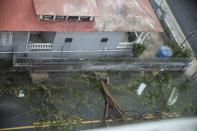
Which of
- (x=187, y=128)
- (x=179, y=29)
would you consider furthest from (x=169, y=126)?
(x=179, y=29)

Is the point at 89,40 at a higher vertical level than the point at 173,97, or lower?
higher

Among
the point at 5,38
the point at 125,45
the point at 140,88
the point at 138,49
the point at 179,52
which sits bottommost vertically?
the point at 140,88

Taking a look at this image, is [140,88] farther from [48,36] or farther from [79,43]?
[48,36]

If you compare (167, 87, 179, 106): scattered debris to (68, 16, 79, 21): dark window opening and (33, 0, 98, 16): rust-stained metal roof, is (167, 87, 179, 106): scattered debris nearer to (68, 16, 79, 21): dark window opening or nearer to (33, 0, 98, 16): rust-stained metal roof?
(33, 0, 98, 16): rust-stained metal roof

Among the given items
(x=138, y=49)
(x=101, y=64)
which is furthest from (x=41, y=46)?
(x=138, y=49)

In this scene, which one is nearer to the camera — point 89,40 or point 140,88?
point 89,40

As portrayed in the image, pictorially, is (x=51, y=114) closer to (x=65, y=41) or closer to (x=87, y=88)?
(x=87, y=88)
